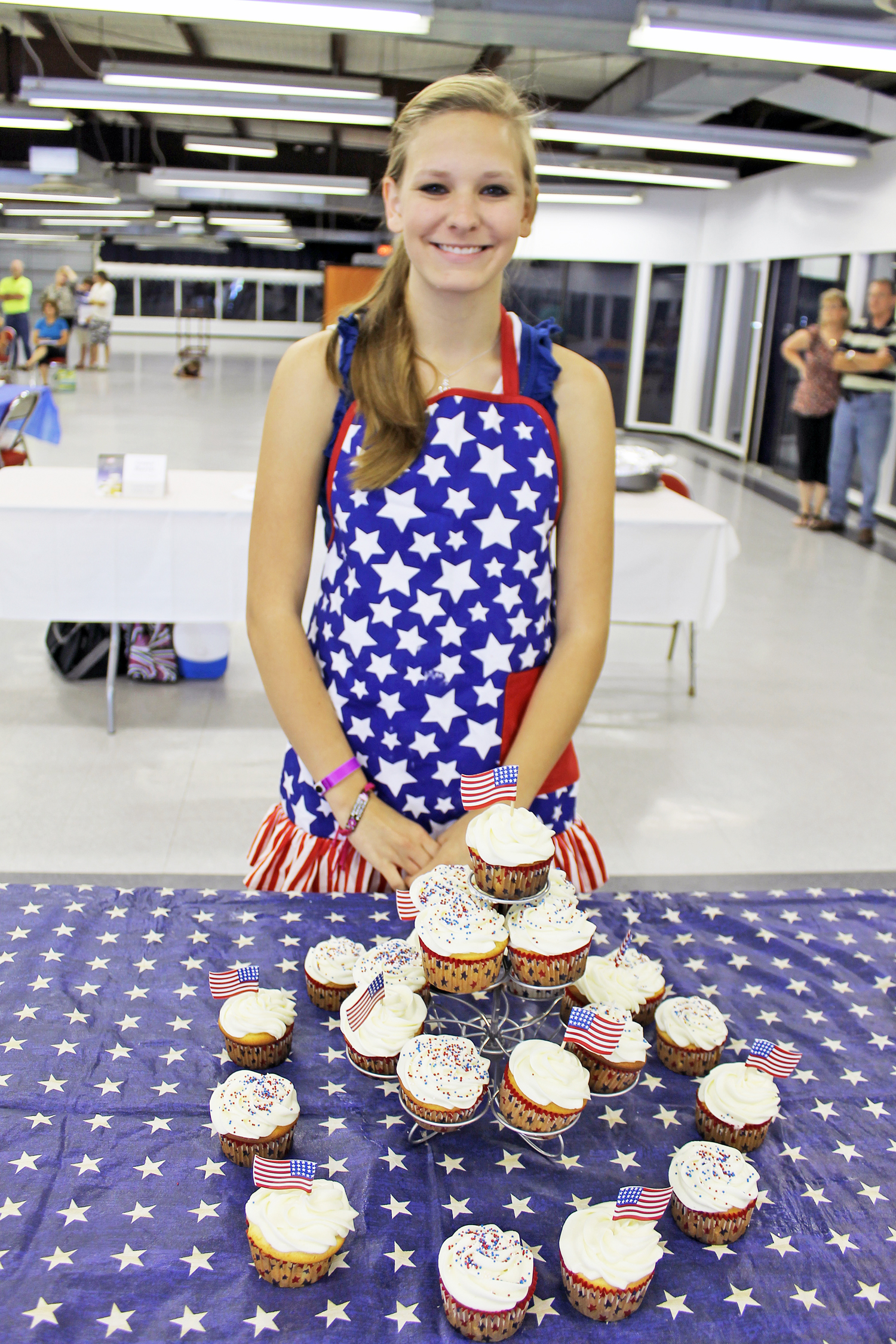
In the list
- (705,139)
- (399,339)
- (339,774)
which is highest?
(705,139)

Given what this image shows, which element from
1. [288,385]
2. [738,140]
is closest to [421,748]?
[288,385]

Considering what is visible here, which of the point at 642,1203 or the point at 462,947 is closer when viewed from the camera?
the point at 642,1203

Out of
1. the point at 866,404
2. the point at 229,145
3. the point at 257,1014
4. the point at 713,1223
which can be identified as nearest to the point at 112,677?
the point at 257,1014

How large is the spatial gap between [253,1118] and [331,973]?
9.7 inches

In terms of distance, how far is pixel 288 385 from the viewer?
4.55 ft

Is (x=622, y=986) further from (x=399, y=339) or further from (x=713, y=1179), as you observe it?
(x=399, y=339)

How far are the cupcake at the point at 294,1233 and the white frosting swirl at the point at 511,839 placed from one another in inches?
13.5

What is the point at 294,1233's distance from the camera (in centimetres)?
91

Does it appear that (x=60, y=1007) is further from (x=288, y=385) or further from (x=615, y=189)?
(x=615, y=189)

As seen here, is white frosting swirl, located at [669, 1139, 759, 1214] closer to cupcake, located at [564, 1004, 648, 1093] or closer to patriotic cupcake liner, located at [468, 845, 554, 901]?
cupcake, located at [564, 1004, 648, 1093]

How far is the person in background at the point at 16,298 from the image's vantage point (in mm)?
15938

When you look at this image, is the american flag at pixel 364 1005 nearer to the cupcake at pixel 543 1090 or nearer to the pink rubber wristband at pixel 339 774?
the cupcake at pixel 543 1090

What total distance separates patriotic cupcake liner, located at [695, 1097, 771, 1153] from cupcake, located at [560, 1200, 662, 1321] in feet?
0.59

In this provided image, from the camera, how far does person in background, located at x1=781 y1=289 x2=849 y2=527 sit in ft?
28.5
